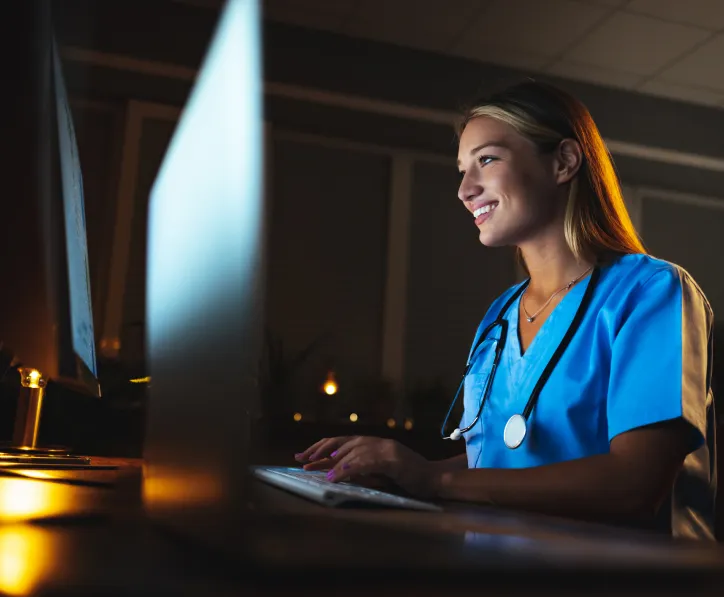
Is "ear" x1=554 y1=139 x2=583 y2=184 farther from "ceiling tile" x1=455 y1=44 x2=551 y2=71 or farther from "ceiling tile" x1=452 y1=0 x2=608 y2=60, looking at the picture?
"ceiling tile" x1=455 y1=44 x2=551 y2=71

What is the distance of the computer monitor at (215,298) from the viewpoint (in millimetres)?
290

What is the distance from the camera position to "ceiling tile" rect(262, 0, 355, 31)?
3701 millimetres

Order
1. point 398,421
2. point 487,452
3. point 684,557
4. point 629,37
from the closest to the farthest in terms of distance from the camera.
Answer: point 684,557
point 487,452
point 629,37
point 398,421

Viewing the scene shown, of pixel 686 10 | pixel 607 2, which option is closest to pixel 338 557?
pixel 607 2

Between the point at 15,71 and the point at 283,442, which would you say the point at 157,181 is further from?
the point at 283,442

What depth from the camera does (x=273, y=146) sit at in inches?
179

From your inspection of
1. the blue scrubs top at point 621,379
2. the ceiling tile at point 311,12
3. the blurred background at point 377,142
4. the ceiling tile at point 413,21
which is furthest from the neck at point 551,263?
the ceiling tile at point 311,12

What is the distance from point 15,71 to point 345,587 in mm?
483

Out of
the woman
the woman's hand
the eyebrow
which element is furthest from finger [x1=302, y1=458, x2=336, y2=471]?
the eyebrow

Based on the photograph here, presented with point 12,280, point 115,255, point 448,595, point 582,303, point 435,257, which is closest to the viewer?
point 448,595

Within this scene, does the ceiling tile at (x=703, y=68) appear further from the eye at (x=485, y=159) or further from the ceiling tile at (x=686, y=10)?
the eye at (x=485, y=159)

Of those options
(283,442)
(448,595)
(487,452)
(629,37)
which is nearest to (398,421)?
(283,442)

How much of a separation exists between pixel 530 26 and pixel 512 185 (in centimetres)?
280

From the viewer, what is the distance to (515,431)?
1042mm
